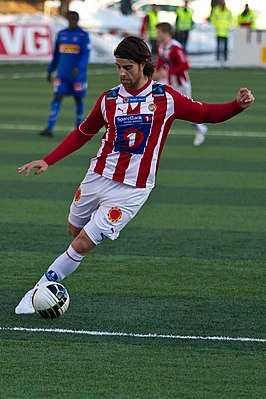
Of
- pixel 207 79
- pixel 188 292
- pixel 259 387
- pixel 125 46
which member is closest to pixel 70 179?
pixel 188 292

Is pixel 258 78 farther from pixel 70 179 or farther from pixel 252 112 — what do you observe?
pixel 70 179

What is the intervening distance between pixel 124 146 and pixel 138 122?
0.63 feet

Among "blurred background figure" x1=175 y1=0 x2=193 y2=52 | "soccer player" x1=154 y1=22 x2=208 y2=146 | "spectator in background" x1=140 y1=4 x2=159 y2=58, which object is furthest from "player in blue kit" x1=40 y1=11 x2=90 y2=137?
"blurred background figure" x1=175 y1=0 x2=193 y2=52

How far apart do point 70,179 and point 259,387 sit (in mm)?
8667

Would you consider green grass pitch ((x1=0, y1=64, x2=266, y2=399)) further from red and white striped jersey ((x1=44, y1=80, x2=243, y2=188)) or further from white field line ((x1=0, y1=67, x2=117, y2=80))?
white field line ((x1=0, y1=67, x2=117, y2=80))

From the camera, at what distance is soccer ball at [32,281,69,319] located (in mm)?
7727

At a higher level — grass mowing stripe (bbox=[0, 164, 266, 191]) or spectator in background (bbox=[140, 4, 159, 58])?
grass mowing stripe (bbox=[0, 164, 266, 191])

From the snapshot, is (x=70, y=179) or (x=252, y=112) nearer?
(x=70, y=179)

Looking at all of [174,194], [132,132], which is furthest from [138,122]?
[174,194]

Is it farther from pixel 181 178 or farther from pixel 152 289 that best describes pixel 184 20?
pixel 152 289

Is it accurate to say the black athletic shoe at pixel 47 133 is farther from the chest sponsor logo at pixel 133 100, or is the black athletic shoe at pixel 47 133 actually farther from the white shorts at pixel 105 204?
the chest sponsor logo at pixel 133 100

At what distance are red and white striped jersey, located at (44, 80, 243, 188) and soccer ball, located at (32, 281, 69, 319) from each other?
85cm

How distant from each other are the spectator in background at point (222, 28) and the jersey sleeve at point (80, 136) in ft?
105

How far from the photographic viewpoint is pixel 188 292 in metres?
8.66
